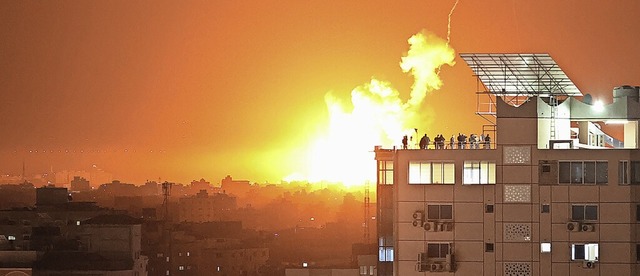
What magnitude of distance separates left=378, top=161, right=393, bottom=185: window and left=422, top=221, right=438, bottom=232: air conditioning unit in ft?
15.4

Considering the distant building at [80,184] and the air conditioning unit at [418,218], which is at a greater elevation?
the distant building at [80,184]

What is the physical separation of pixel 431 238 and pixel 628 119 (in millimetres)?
6816

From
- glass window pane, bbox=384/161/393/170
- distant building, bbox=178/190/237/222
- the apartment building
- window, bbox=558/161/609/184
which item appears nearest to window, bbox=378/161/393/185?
glass window pane, bbox=384/161/393/170

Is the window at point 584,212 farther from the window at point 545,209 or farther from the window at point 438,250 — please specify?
the window at point 438,250

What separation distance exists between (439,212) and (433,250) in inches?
44.4

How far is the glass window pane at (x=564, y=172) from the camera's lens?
125 ft

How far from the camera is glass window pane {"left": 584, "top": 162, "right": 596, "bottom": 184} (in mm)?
37969

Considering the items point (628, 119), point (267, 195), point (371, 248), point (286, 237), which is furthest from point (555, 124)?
point (267, 195)

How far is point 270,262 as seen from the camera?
109 m

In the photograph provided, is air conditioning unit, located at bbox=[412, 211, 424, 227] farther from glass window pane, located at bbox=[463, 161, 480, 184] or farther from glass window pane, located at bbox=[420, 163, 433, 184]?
glass window pane, located at bbox=[463, 161, 480, 184]

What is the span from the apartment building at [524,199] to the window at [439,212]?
1.2 inches

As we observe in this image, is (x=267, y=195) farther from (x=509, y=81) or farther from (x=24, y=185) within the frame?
(x=509, y=81)

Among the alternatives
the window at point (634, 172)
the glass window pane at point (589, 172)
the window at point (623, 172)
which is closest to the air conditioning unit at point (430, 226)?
the glass window pane at point (589, 172)

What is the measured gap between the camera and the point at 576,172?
38.1 m
